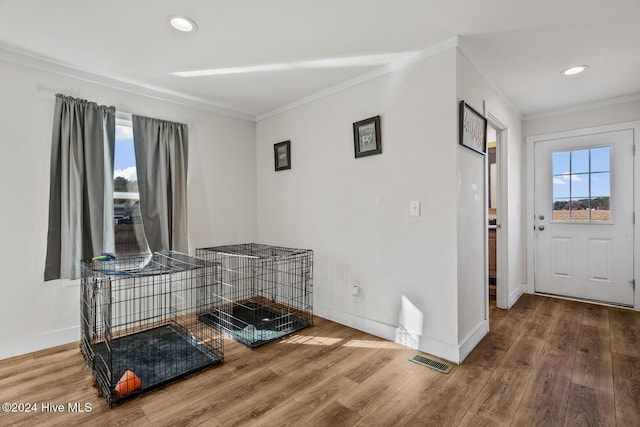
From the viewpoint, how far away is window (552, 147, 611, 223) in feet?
11.9

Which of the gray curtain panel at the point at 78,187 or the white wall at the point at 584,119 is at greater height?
the white wall at the point at 584,119

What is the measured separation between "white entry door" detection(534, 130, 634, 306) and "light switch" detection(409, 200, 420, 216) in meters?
2.57

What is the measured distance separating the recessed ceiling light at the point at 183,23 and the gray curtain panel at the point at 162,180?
1323 millimetres

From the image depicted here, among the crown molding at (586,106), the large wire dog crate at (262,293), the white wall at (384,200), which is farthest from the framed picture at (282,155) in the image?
the crown molding at (586,106)

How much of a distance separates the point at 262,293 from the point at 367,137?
2.36 m

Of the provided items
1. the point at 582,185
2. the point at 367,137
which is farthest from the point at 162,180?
the point at 582,185

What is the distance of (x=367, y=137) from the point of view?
2865 millimetres

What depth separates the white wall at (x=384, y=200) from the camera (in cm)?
239

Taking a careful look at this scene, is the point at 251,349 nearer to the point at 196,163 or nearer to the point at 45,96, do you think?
the point at 196,163

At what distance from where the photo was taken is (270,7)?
193cm

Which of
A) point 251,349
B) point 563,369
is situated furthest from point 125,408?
point 563,369

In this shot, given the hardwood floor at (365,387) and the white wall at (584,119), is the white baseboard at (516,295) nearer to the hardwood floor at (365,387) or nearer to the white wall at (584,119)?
the hardwood floor at (365,387)

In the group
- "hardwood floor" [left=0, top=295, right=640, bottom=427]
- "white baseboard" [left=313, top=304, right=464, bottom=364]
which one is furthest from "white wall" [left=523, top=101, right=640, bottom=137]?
"white baseboard" [left=313, top=304, right=464, bottom=364]

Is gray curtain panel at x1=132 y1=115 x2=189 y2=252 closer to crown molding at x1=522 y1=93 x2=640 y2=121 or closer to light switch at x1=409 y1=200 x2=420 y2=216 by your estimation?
light switch at x1=409 y1=200 x2=420 y2=216
